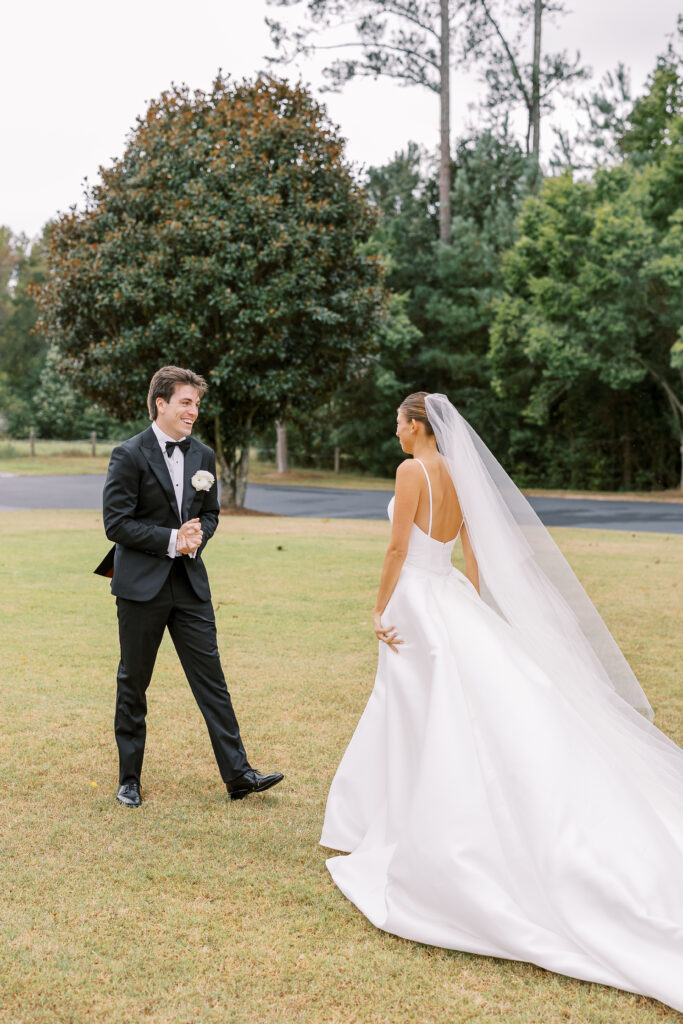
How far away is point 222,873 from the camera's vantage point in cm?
412

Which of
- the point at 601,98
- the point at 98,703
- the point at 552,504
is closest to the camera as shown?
the point at 98,703

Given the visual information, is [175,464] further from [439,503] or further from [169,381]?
[439,503]

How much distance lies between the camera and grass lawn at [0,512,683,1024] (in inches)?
124

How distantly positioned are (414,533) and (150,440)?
145cm

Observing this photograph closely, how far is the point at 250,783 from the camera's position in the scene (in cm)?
494

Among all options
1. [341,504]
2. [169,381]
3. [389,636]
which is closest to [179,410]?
[169,381]

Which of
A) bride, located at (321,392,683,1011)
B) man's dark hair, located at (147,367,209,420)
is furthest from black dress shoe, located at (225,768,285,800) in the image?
man's dark hair, located at (147,367,209,420)

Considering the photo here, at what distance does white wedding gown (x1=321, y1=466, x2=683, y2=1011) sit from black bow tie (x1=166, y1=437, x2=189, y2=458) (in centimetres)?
133

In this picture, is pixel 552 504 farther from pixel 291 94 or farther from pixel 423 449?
pixel 423 449

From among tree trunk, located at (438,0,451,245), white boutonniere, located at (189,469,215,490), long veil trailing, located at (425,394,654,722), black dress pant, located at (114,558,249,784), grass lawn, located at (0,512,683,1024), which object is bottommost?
grass lawn, located at (0,512,683,1024)

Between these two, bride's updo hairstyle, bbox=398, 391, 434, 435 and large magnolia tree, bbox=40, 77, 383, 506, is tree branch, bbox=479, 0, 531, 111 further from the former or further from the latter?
bride's updo hairstyle, bbox=398, 391, 434, 435

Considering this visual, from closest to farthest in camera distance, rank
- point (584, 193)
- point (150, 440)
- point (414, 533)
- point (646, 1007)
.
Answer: point (646, 1007)
point (414, 533)
point (150, 440)
point (584, 193)

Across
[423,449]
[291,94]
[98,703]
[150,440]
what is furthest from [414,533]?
[291,94]

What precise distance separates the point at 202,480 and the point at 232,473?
60.0ft
